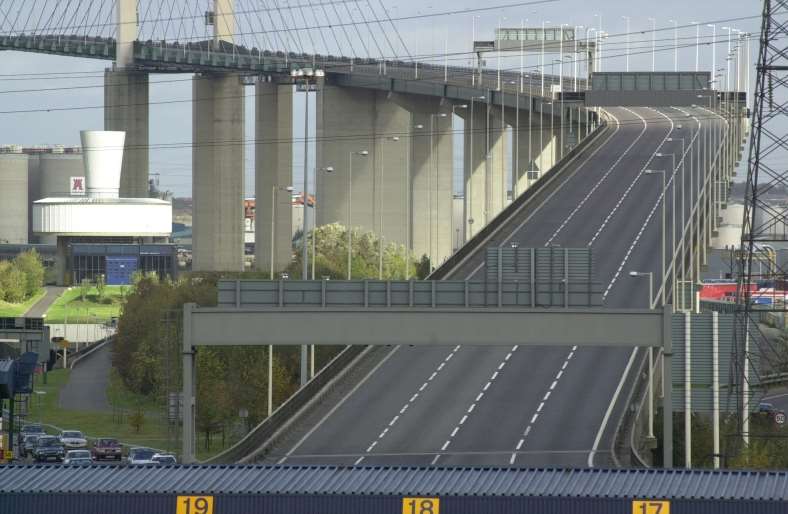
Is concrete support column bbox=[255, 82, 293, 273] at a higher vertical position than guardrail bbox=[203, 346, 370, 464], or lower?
higher

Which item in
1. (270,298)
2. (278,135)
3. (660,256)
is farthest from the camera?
(278,135)

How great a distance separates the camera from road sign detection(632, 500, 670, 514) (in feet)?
130

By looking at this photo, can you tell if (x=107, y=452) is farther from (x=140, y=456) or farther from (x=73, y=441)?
(x=140, y=456)

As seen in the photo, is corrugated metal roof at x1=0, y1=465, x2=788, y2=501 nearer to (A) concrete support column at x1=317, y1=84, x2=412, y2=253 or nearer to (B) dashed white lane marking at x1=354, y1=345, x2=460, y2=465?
(B) dashed white lane marking at x1=354, y1=345, x2=460, y2=465

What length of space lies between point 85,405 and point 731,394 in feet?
192

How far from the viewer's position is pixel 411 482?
41219 millimetres

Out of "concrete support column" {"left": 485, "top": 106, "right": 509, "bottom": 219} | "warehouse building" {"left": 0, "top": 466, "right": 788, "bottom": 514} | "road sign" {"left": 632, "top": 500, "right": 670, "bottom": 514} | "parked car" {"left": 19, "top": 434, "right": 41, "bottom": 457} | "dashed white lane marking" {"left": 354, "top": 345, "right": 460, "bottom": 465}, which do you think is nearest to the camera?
"road sign" {"left": 632, "top": 500, "right": 670, "bottom": 514}

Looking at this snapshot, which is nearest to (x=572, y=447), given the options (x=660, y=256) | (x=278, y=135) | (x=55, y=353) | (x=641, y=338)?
(x=641, y=338)

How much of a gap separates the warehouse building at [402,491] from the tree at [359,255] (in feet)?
287

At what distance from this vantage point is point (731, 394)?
2527 inches

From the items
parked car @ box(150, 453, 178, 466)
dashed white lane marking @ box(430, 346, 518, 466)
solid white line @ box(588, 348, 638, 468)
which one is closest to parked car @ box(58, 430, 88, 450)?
parked car @ box(150, 453, 178, 466)

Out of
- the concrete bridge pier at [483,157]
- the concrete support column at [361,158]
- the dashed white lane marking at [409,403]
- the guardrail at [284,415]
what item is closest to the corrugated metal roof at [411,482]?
the guardrail at [284,415]

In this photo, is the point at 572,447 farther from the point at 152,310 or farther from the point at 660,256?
the point at 152,310

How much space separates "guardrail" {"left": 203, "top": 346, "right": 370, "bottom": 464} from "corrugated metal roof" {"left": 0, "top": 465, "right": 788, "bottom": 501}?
53.1ft
